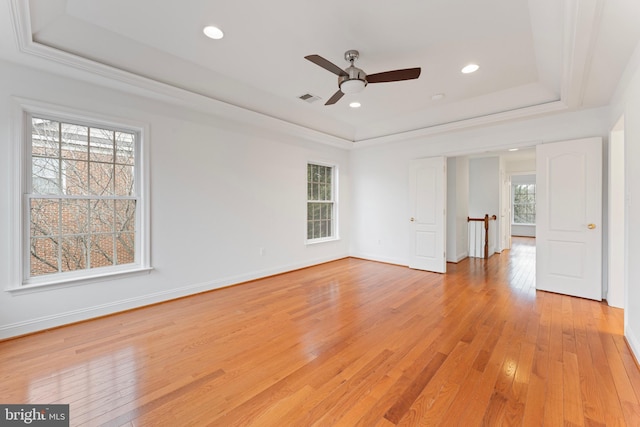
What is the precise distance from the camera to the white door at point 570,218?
352 centimetres

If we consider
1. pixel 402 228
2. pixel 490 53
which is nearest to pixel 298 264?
pixel 402 228

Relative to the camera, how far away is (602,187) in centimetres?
351

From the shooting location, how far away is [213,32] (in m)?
2.61

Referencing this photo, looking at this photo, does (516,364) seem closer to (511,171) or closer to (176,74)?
(176,74)

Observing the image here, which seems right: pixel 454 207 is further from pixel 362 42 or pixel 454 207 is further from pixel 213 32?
pixel 213 32

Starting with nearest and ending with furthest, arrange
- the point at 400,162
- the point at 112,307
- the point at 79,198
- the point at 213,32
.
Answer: the point at 213,32, the point at 79,198, the point at 112,307, the point at 400,162

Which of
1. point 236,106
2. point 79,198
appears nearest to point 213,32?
point 236,106

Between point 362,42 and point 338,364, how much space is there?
306cm

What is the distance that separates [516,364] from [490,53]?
311 cm

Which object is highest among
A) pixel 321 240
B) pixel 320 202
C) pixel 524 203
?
pixel 524 203

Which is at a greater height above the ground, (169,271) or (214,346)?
(169,271)

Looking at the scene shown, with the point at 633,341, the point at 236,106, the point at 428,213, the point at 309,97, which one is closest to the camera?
the point at 633,341

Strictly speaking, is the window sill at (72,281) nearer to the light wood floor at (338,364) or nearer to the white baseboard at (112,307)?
the white baseboard at (112,307)

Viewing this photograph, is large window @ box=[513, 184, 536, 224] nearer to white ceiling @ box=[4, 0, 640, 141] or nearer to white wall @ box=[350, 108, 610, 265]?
white wall @ box=[350, 108, 610, 265]
